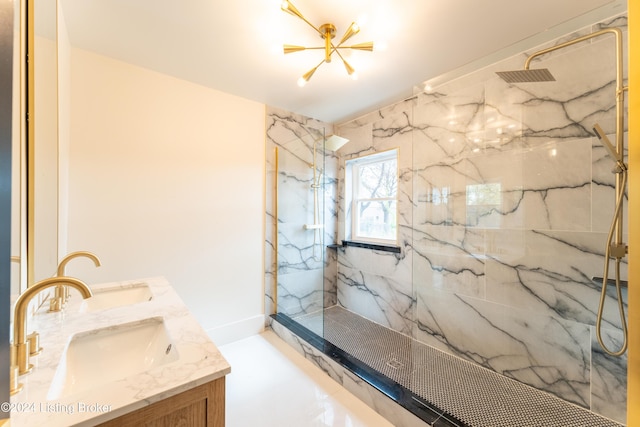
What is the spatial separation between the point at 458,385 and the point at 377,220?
174cm

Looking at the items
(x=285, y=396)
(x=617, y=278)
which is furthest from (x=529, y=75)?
(x=285, y=396)

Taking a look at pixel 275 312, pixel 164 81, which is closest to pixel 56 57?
pixel 164 81

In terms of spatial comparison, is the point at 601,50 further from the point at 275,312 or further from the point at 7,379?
the point at 275,312

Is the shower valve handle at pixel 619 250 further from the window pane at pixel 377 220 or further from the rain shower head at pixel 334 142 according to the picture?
the rain shower head at pixel 334 142

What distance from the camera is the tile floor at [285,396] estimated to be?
1.54m

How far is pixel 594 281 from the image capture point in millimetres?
1549

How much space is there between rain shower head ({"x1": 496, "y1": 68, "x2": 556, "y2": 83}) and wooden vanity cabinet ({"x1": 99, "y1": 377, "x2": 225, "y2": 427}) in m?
2.45

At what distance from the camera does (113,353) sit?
1039 millimetres

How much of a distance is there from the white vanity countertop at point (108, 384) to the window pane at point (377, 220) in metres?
2.28

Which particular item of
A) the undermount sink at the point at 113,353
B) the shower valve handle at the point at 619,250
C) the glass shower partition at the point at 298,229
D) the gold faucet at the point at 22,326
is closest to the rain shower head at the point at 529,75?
the shower valve handle at the point at 619,250

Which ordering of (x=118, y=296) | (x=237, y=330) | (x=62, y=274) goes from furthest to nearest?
(x=237, y=330) → (x=118, y=296) → (x=62, y=274)

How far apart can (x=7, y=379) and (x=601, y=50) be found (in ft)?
9.29

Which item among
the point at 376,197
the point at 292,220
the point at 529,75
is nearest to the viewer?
the point at 529,75

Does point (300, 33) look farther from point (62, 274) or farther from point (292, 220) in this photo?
point (62, 274)
